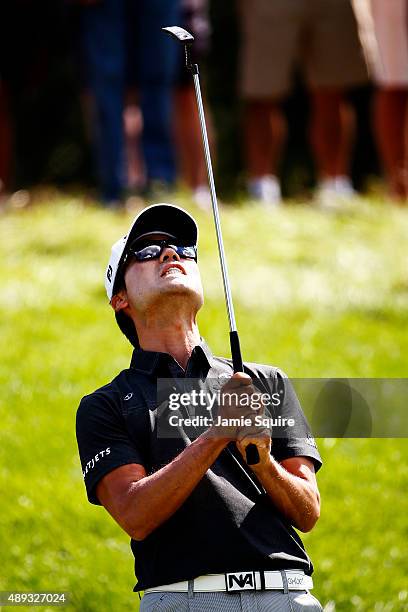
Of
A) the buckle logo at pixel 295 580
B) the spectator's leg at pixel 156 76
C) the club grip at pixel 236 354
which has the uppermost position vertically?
the club grip at pixel 236 354

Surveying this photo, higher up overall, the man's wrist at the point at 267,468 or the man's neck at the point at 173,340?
the man's neck at the point at 173,340

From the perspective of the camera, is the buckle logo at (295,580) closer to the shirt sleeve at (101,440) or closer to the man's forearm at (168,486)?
the man's forearm at (168,486)

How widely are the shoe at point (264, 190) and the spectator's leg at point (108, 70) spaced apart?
3.39 feet

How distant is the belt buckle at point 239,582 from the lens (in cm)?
327

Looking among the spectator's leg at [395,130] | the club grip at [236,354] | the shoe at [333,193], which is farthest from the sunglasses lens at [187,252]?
the spectator's leg at [395,130]

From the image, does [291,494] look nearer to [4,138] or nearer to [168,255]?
[168,255]

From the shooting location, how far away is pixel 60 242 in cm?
810

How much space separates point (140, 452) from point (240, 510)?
11.3 inches

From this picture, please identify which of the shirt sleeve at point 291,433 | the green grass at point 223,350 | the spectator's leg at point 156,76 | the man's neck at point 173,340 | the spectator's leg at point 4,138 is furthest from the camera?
the spectator's leg at point 4,138

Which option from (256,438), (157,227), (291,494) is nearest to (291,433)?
(291,494)

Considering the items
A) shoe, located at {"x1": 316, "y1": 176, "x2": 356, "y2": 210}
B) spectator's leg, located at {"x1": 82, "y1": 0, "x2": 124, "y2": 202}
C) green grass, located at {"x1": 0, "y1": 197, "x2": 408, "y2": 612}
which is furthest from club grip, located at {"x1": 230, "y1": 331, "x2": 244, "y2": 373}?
shoe, located at {"x1": 316, "y1": 176, "x2": 356, "y2": 210}

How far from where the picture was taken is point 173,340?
3596 mm

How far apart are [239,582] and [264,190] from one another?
5.98 metres

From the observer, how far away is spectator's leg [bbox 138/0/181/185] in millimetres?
8406
